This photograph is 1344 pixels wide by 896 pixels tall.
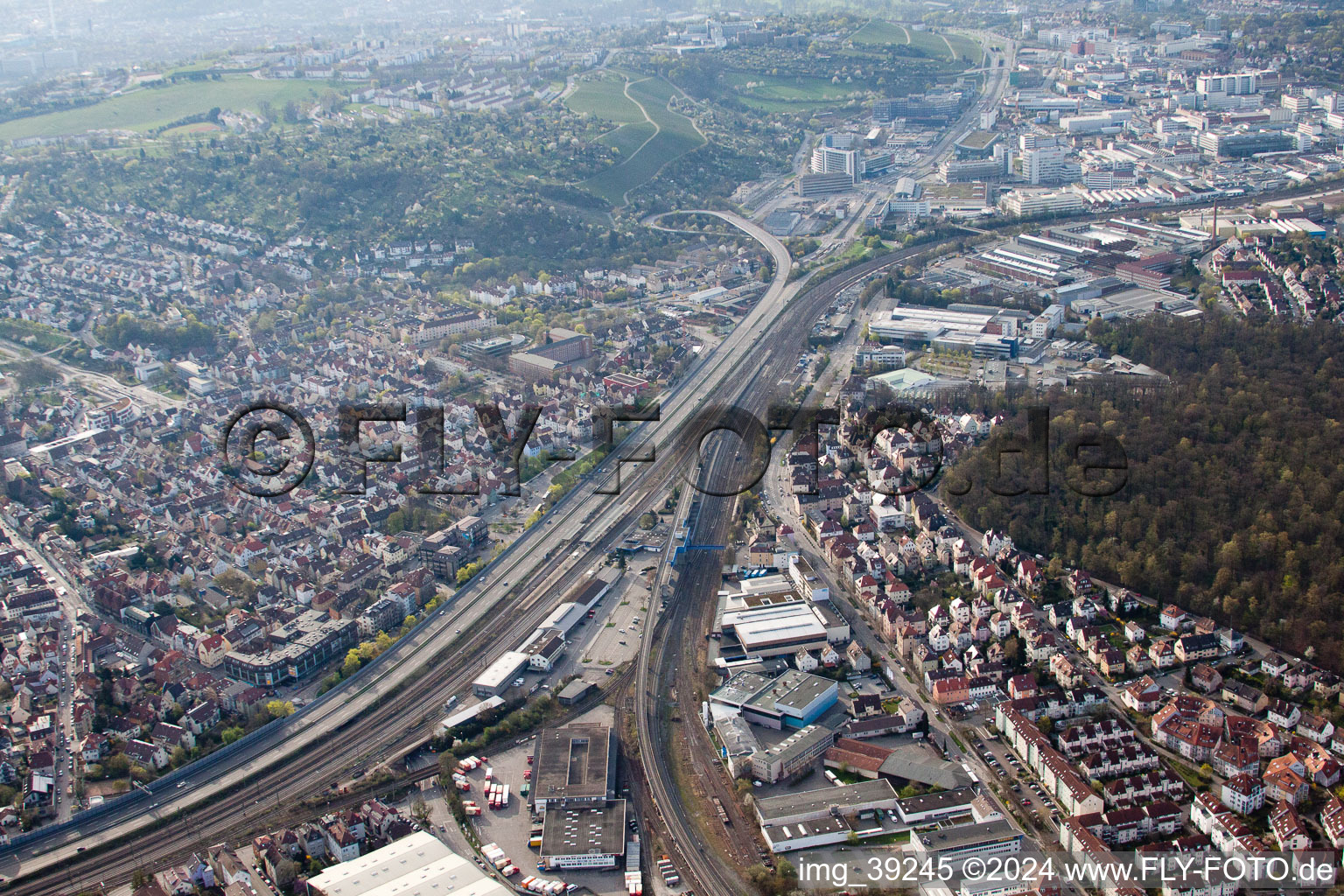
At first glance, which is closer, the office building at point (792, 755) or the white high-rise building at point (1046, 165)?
A: the office building at point (792, 755)

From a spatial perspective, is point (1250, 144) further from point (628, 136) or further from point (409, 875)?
point (409, 875)

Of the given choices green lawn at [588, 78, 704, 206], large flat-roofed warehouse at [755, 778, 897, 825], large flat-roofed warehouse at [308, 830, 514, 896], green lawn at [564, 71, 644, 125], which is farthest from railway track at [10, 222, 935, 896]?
green lawn at [564, 71, 644, 125]

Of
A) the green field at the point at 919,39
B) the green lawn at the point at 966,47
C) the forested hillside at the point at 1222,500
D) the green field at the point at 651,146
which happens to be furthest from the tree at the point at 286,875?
the green lawn at the point at 966,47

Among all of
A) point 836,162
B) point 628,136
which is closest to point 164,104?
point 628,136

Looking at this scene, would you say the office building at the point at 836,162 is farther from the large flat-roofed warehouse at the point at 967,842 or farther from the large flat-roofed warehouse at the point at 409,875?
the large flat-roofed warehouse at the point at 409,875

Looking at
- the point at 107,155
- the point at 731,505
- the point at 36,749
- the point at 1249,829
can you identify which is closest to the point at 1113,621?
the point at 1249,829

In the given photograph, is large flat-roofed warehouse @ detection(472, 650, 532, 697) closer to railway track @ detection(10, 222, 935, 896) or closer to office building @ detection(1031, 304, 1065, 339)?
railway track @ detection(10, 222, 935, 896)
